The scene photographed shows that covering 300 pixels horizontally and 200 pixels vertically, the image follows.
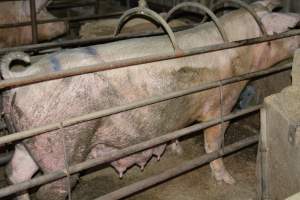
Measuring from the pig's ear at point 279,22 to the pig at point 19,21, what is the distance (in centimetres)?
387

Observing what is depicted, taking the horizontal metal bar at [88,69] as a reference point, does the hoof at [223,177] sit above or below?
below

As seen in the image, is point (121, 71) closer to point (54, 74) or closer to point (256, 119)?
point (54, 74)

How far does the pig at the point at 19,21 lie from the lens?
6691mm

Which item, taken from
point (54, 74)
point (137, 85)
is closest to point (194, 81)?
point (137, 85)

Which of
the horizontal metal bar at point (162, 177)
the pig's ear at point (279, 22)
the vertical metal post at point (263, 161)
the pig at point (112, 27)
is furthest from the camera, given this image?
the pig at point (112, 27)

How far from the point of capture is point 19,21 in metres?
6.77

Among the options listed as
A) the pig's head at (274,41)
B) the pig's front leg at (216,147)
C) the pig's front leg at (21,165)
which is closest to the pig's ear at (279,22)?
the pig's head at (274,41)

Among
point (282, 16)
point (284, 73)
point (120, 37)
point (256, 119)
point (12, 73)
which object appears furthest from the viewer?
point (256, 119)

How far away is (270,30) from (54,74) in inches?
94.7

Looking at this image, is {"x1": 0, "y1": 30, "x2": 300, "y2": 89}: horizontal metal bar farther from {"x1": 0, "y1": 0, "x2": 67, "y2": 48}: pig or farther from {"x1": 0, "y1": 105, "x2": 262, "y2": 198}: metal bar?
{"x1": 0, "y1": 0, "x2": 67, "y2": 48}: pig

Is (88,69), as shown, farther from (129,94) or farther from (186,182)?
(186,182)

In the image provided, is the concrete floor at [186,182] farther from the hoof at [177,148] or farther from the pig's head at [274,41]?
the pig's head at [274,41]

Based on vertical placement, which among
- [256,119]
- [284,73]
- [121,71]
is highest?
[121,71]

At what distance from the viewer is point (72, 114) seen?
2.89 metres
